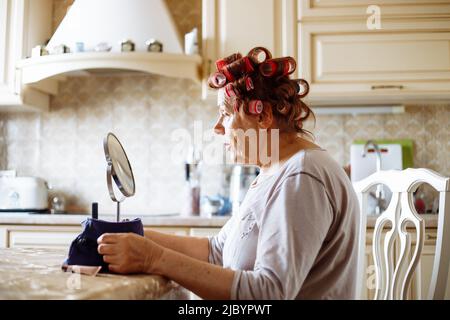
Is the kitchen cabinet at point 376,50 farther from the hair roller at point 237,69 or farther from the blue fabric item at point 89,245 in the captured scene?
the blue fabric item at point 89,245

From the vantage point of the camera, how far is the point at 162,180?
113 inches

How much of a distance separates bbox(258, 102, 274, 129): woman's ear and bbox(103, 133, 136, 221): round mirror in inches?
12.5

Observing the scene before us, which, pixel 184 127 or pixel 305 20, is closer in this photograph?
pixel 305 20

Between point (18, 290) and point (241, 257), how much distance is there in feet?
1.36

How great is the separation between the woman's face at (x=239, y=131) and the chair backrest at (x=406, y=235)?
0.42 metres

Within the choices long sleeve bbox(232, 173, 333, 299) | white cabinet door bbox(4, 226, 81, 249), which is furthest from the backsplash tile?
long sleeve bbox(232, 173, 333, 299)

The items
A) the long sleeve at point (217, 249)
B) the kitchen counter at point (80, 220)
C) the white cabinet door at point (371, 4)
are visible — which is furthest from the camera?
the white cabinet door at point (371, 4)

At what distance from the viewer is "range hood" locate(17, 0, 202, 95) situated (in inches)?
97.0

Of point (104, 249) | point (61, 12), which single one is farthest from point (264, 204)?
point (61, 12)

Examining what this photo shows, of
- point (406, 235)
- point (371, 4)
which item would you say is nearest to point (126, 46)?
point (371, 4)

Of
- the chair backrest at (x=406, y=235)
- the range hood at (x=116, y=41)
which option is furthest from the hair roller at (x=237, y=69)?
the range hood at (x=116, y=41)

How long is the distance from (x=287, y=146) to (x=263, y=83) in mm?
151

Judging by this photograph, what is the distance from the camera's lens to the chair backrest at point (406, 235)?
1154 mm
